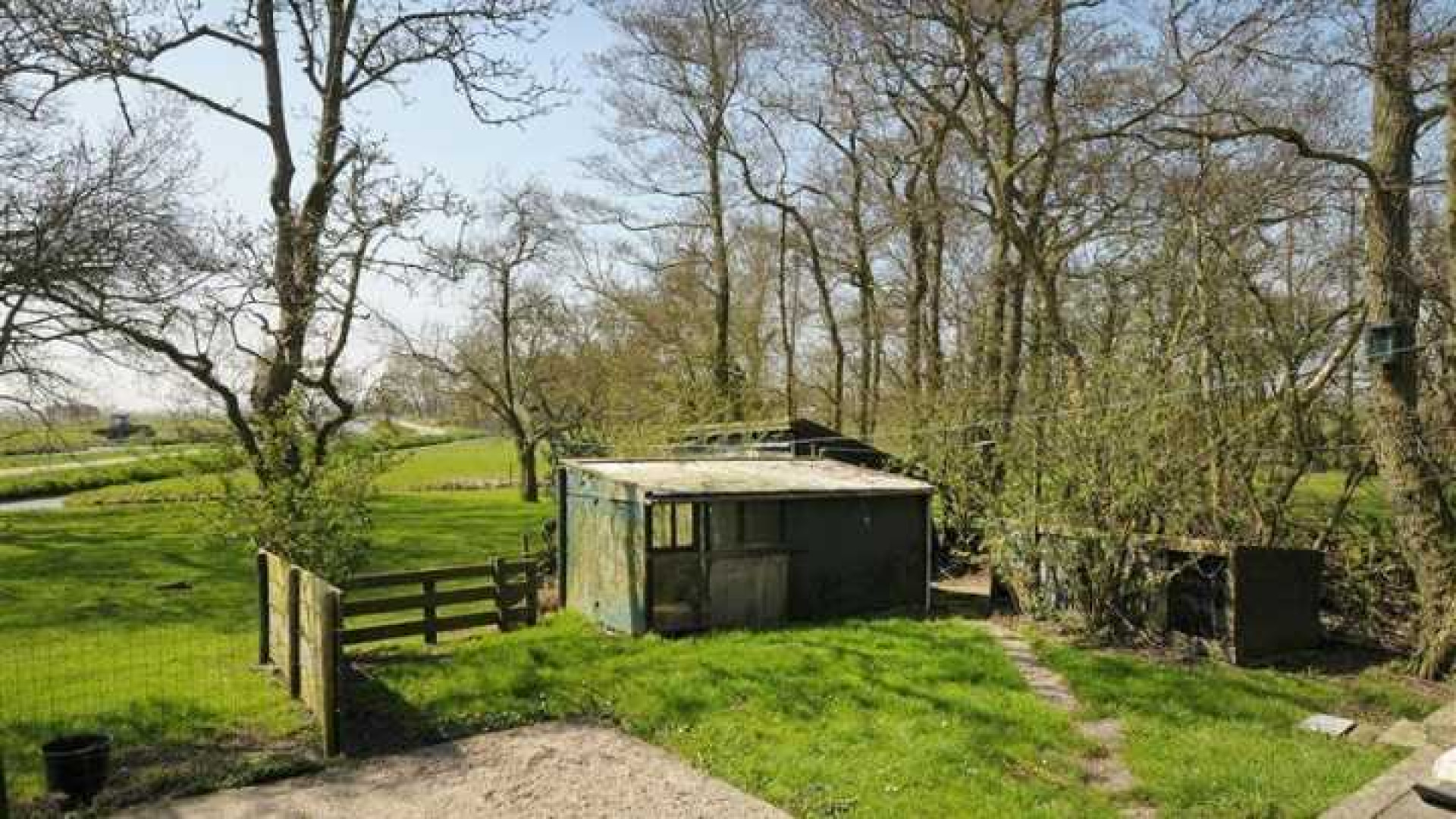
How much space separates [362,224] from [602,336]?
18428mm

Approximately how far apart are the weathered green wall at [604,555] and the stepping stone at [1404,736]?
26.9ft

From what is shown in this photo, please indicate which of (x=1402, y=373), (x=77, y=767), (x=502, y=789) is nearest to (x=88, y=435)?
(x=77, y=767)

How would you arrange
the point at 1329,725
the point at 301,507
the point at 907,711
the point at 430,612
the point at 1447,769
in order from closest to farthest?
the point at 1447,769 < the point at 1329,725 < the point at 907,711 < the point at 301,507 < the point at 430,612

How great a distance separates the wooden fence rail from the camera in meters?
11.7

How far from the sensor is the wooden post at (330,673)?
27.3ft

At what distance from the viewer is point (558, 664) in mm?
11227

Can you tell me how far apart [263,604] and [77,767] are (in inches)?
163

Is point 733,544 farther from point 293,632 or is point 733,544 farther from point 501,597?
point 293,632

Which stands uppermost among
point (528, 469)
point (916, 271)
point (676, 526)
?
point (916, 271)

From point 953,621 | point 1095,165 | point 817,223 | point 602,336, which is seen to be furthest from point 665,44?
point 953,621

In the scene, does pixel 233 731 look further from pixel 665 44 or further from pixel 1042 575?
pixel 665 44

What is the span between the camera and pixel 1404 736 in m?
7.90

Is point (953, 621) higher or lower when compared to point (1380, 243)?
lower

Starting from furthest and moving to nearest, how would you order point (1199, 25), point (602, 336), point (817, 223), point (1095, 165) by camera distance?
point (602, 336), point (817, 223), point (1095, 165), point (1199, 25)
